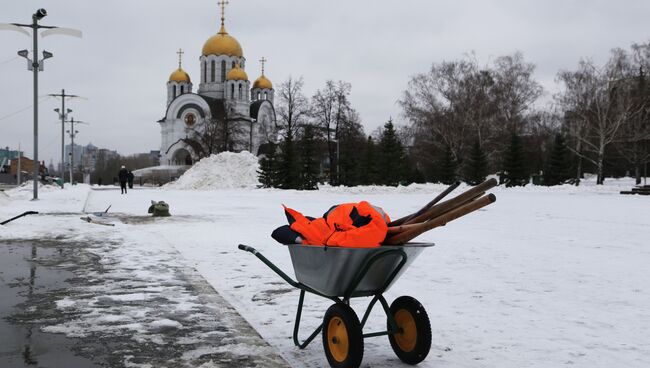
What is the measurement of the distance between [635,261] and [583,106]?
39879mm

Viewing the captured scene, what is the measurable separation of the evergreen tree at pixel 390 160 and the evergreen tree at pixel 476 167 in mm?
5379

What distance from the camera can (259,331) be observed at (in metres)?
4.37

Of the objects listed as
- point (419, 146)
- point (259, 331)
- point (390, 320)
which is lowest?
point (259, 331)

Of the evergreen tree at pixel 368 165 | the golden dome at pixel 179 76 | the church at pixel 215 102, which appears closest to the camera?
the evergreen tree at pixel 368 165

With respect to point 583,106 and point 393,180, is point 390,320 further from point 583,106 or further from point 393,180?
point 583,106

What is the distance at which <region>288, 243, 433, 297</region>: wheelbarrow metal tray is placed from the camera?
3.33 metres

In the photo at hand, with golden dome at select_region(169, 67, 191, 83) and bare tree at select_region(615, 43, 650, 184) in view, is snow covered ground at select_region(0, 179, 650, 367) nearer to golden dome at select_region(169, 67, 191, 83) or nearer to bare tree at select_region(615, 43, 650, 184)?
bare tree at select_region(615, 43, 650, 184)

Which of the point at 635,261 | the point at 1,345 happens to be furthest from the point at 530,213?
the point at 1,345

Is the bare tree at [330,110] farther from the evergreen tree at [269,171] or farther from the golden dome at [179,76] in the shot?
the golden dome at [179,76]

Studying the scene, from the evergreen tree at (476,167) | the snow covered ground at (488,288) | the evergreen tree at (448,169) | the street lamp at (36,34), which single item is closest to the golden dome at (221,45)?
the evergreen tree at (448,169)

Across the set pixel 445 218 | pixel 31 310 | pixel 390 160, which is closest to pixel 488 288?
pixel 445 218

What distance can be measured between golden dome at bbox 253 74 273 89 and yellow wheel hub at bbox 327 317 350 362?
92441 mm

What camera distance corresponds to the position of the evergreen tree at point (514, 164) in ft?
145

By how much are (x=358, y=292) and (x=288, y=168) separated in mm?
37881
